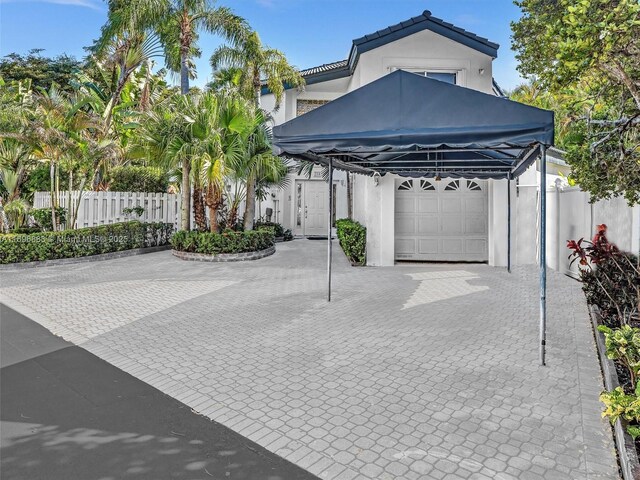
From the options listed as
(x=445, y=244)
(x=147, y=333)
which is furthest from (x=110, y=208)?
(x=445, y=244)

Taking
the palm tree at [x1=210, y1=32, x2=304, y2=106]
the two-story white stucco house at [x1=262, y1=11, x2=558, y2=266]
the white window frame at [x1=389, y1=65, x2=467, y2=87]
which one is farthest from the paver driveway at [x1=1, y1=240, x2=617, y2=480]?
the palm tree at [x1=210, y1=32, x2=304, y2=106]

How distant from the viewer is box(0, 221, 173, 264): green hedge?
1162 cm

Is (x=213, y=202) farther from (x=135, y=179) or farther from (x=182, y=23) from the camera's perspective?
(x=182, y=23)

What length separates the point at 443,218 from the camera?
1330cm

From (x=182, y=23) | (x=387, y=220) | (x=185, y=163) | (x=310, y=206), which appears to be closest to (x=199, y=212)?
(x=185, y=163)

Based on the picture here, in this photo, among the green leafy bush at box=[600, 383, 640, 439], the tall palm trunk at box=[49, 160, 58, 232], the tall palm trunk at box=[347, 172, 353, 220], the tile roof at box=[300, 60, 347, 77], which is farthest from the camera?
the tall palm trunk at box=[347, 172, 353, 220]

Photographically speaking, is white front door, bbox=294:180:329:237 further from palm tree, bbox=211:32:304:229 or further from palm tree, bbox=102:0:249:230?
palm tree, bbox=102:0:249:230

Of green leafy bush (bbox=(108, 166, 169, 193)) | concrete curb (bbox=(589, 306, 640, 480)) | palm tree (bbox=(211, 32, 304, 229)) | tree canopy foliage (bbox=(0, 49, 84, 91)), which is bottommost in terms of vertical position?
concrete curb (bbox=(589, 306, 640, 480))

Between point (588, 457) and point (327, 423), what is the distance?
1.95 metres

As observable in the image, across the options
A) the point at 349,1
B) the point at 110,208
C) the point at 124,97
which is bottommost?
the point at 110,208

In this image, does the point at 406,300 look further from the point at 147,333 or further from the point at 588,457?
the point at 588,457

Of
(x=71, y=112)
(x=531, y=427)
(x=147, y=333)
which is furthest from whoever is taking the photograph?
(x=71, y=112)

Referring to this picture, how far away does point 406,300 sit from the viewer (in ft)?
27.0

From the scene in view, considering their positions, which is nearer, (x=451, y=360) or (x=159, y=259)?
(x=451, y=360)
